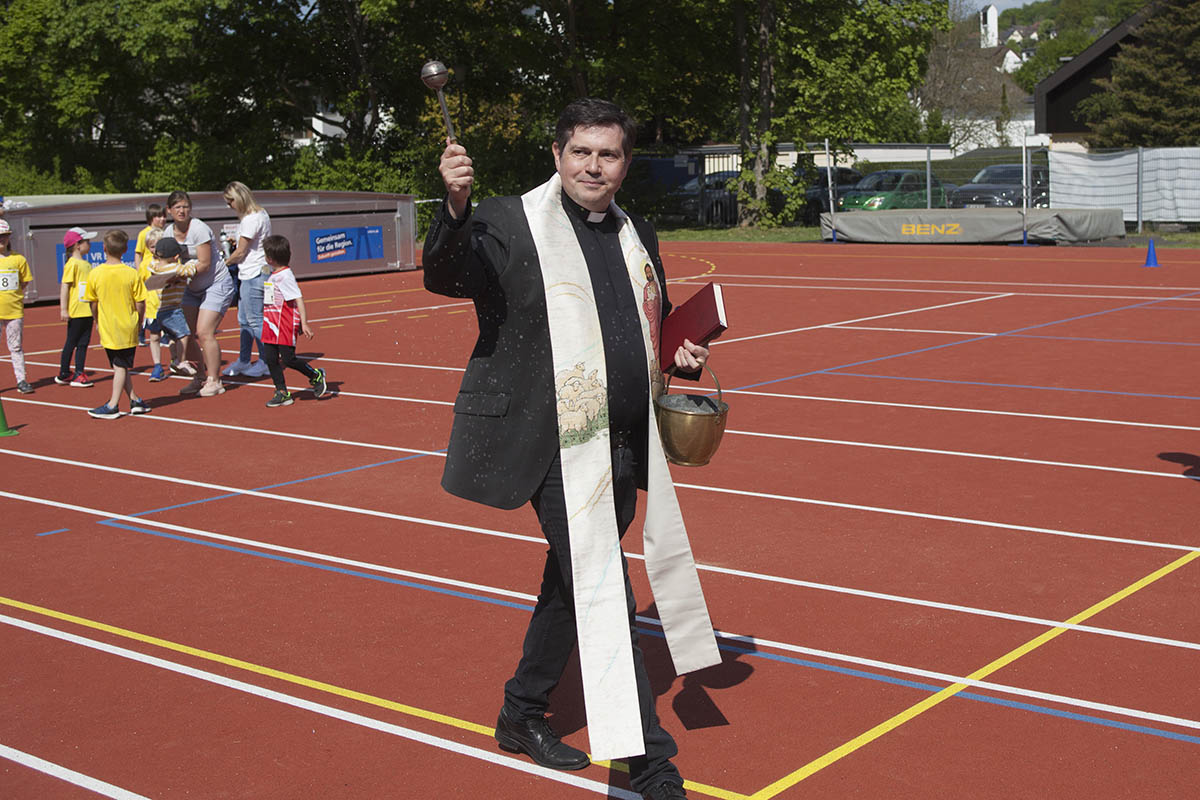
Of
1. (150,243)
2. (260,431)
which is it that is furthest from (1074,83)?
(260,431)

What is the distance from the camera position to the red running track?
14.9 feet

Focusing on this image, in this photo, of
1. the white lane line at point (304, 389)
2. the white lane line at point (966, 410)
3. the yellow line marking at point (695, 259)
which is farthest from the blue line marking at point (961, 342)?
the yellow line marking at point (695, 259)

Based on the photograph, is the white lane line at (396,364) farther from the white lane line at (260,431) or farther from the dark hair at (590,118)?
the dark hair at (590,118)

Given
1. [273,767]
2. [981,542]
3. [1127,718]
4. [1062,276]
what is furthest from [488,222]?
[1062,276]

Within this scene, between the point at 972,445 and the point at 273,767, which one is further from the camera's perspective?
the point at 972,445

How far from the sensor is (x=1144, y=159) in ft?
102

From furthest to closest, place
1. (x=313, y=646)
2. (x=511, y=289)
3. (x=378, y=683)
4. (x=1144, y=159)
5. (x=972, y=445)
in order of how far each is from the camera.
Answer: (x=1144, y=159) < (x=972, y=445) < (x=313, y=646) < (x=378, y=683) < (x=511, y=289)

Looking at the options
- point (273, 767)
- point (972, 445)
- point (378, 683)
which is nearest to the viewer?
point (273, 767)

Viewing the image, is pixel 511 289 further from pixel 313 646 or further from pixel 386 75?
pixel 386 75

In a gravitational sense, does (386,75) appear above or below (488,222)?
above

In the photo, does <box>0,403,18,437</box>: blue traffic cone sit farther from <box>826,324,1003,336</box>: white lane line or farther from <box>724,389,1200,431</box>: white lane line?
<box>826,324,1003,336</box>: white lane line

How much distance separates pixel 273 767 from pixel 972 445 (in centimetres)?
642

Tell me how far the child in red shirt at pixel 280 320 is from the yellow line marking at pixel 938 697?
25.6 ft

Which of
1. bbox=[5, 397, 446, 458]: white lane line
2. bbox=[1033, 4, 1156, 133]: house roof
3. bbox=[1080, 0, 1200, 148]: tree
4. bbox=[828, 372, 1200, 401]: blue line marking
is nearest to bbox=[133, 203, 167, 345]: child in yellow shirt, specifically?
bbox=[5, 397, 446, 458]: white lane line
